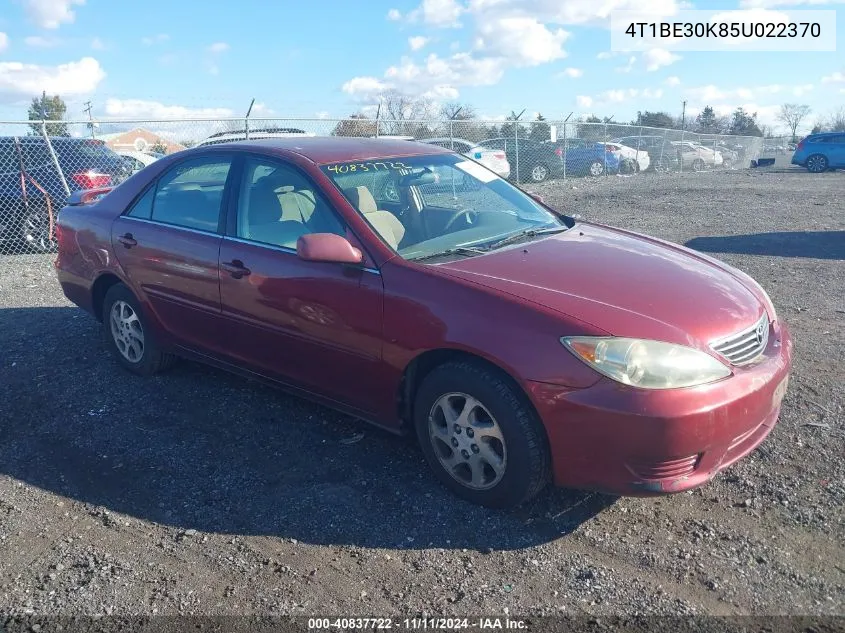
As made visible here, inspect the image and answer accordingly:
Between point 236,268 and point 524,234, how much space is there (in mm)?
1688

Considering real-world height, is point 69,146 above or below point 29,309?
above

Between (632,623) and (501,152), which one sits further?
(501,152)

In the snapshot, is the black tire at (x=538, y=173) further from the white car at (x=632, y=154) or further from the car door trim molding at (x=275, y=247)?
the car door trim molding at (x=275, y=247)

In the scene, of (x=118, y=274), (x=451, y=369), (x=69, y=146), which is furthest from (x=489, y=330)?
(x=69, y=146)

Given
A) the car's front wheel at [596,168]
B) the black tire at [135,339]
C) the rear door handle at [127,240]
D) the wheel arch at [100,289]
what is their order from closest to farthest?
the rear door handle at [127,240] < the black tire at [135,339] < the wheel arch at [100,289] < the car's front wheel at [596,168]

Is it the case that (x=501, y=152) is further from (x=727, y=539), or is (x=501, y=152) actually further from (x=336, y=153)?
(x=727, y=539)

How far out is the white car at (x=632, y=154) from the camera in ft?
77.8

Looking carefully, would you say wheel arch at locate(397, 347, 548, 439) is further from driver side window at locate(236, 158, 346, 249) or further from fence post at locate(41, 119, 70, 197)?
fence post at locate(41, 119, 70, 197)

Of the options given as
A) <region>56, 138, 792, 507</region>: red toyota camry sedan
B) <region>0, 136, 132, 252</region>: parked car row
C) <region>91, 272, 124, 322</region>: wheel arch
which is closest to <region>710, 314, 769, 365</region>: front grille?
<region>56, 138, 792, 507</region>: red toyota camry sedan

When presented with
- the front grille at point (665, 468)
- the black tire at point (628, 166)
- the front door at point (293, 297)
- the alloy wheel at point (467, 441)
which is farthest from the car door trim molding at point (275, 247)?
the black tire at point (628, 166)

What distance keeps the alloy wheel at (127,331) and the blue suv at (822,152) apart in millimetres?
27132

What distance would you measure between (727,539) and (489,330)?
1.38m

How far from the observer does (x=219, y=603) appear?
9.51ft

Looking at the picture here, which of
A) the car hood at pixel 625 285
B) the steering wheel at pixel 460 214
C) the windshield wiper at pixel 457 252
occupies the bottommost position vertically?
the car hood at pixel 625 285
